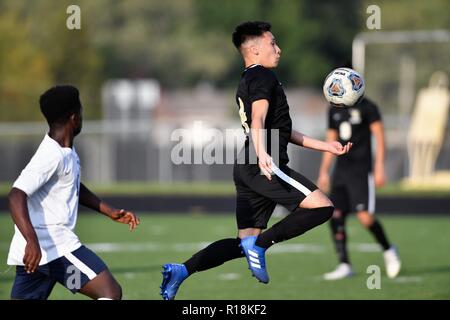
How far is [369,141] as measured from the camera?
40.8ft

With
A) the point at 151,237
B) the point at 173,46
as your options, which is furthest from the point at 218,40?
the point at 151,237

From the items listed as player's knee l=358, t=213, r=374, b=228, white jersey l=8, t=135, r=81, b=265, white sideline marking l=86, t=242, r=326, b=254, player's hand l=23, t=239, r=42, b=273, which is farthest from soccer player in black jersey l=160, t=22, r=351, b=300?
white sideline marking l=86, t=242, r=326, b=254

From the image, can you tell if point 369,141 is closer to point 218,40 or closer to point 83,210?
point 83,210

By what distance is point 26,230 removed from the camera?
6.44 meters

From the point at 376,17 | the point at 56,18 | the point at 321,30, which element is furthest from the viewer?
the point at 321,30

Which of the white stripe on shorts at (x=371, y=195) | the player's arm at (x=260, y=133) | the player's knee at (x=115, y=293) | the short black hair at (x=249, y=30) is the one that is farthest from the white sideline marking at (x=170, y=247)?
the player's knee at (x=115, y=293)

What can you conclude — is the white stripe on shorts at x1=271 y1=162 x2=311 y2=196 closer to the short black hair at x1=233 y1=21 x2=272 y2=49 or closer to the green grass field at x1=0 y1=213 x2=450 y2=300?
the short black hair at x1=233 y1=21 x2=272 y2=49

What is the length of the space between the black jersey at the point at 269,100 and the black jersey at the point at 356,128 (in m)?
3.92

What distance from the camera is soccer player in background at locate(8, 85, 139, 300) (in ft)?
22.1

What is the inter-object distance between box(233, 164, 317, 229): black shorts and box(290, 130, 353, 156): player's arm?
269 mm

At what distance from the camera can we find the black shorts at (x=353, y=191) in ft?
39.6

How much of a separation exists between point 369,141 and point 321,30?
53467 mm
